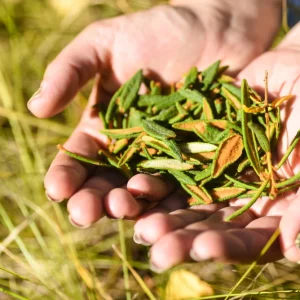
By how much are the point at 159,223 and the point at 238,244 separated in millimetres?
171

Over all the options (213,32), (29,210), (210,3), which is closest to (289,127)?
(213,32)

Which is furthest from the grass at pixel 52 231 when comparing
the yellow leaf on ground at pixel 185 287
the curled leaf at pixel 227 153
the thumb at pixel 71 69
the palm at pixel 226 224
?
the thumb at pixel 71 69

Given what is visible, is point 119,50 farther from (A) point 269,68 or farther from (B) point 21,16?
(B) point 21,16

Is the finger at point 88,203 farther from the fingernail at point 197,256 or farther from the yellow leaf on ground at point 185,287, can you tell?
the yellow leaf on ground at point 185,287

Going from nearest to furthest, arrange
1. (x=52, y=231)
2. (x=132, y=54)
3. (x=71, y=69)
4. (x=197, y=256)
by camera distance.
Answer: (x=197, y=256) < (x=71, y=69) < (x=132, y=54) < (x=52, y=231)

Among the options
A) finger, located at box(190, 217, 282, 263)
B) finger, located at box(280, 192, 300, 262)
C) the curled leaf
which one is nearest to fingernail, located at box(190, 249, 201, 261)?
finger, located at box(190, 217, 282, 263)

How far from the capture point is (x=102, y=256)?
5.29ft

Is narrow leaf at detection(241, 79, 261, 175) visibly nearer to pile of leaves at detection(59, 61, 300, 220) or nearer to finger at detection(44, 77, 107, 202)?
pile of leaves at detection(59, 61, 300, 220)

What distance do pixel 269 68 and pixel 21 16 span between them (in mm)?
1592

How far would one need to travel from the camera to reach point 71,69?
1333 millimetres

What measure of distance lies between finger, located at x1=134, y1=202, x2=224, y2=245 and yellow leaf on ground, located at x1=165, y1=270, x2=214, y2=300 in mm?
375

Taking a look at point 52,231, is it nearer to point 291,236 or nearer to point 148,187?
point 148,187

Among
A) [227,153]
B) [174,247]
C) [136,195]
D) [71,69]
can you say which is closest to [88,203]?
[136,195]


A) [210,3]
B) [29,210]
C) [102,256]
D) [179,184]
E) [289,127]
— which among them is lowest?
[102,256]
